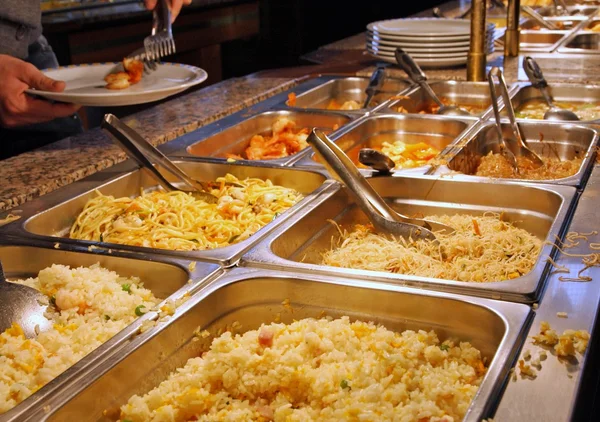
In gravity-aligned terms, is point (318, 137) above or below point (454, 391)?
above

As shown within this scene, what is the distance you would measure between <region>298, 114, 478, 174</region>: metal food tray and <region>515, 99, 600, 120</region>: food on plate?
0.54 meters

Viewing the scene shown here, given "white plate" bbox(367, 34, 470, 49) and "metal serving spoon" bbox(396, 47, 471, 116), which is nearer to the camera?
"metal serving spoon" bbox(396, 47, 471, 116)

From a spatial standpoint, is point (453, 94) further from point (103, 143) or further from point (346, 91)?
point (103, 143)

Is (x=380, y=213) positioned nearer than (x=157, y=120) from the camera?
Yes

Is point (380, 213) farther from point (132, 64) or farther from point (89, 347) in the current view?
point (132, 64)

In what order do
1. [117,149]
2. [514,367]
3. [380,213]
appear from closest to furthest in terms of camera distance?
[514,367], [380,213], [117,149]

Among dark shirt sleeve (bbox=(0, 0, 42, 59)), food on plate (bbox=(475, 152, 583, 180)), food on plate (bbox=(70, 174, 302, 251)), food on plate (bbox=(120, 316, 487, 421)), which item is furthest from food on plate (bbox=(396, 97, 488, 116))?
food on plate (bbox=(120, 316, 487, 421))

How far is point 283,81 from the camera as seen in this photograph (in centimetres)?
356

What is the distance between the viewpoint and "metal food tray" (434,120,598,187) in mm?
2537

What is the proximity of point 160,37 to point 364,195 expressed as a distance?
1200 mm

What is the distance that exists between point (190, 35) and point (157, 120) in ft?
13.8

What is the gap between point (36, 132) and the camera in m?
3.45

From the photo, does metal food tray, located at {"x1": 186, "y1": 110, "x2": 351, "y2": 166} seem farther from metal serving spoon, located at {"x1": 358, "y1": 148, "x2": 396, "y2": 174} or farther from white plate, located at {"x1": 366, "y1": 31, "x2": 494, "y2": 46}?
white plate, located at {"x1": 366, "y1": 31, "x2": 494, "y2": 46}

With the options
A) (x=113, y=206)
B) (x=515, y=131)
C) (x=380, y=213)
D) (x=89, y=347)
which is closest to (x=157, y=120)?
(x=113, y=206)
